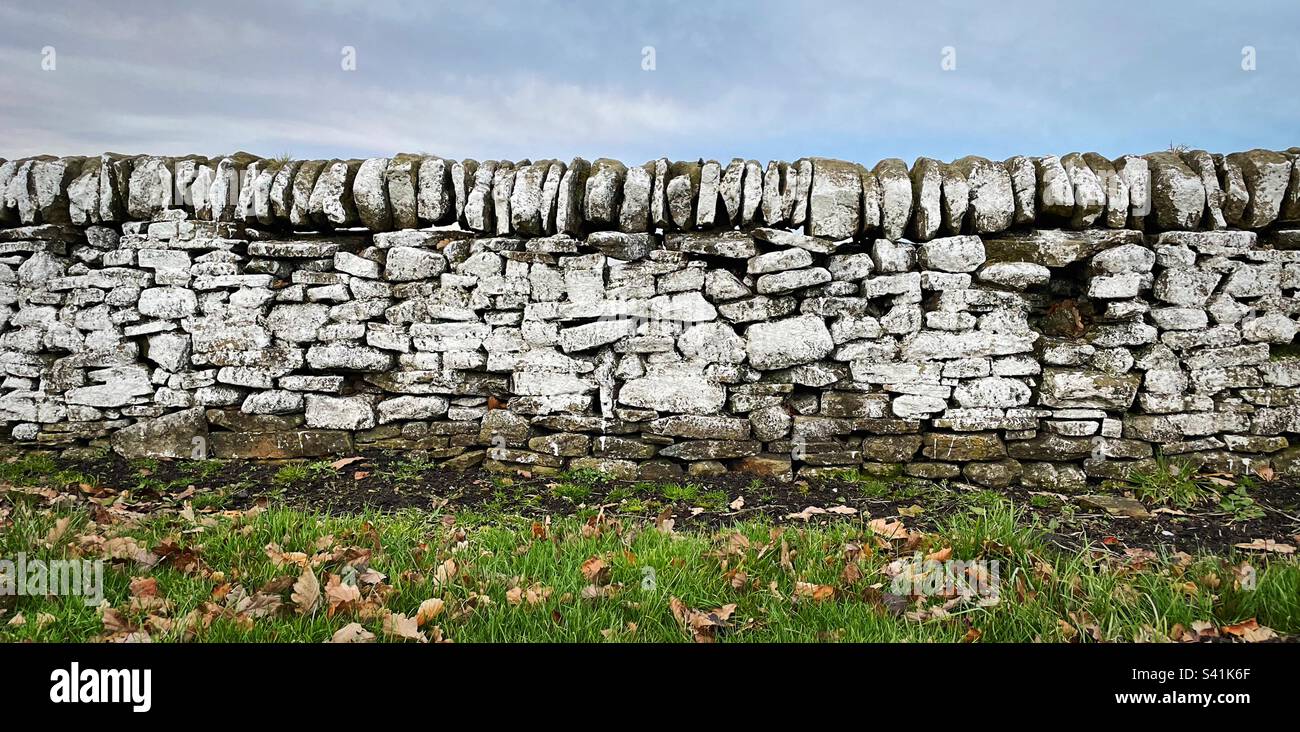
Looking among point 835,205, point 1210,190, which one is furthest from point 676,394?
point 1210,190

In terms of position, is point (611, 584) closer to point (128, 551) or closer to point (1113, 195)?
point (128, 551)

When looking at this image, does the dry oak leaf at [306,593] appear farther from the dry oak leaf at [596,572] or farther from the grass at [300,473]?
the grass at [300,473]

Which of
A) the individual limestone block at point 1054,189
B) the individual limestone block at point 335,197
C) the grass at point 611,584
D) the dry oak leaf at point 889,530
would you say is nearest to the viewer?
the grass at point 611,584

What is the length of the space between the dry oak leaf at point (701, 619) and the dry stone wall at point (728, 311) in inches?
88.8

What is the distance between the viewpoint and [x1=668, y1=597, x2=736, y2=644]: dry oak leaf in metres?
2.85

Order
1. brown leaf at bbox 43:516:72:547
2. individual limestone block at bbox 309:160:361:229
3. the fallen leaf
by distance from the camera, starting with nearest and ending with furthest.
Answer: brown leaf at bbox 43:516:72:547 < the fallen leaf < individual limestone block at bbox 309:160:361:229

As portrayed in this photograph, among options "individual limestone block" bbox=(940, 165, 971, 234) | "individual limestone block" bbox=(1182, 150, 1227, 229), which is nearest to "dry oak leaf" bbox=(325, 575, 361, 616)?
"individual limestone block" bbox=(940, 165, 971, 234)

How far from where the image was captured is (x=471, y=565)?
3363mm

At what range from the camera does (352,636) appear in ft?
8.91

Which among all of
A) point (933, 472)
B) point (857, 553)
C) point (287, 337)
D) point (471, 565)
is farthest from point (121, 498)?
point (933, 472)

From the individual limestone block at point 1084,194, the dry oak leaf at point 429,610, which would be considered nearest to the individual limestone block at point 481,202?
the dry oak leaf at point 429,610

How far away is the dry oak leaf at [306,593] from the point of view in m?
2.91

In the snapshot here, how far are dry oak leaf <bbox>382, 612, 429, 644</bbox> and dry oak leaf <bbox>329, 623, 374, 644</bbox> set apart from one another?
58 millimetres

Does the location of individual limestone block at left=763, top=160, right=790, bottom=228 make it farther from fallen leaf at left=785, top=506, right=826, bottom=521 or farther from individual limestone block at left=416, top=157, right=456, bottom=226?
individual limestone block at left=416, top=157, right=456, bottom=226
